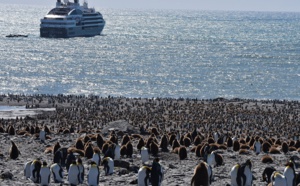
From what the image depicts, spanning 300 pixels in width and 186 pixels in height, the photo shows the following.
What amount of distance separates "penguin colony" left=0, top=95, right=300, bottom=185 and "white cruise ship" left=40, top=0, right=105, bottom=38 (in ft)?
237

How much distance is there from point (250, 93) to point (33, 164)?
4837 cm

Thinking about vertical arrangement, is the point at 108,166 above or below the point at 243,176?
below

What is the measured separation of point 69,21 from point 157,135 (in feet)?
311

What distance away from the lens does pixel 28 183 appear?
1741 cm

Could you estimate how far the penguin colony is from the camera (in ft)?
58.4

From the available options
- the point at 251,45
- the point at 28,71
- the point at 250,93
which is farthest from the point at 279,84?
the point at 251,45

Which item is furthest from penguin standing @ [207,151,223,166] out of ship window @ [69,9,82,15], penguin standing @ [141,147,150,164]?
ship window @ [69,9,82,15]

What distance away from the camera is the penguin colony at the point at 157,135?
58.4 ft

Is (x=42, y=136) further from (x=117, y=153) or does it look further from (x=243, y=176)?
(x=243, y=176)

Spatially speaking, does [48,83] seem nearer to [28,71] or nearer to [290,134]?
[28,71]

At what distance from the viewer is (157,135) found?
1208 inches


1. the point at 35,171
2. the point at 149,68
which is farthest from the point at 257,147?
the point at 149,68

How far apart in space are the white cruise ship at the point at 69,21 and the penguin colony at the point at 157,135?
72.2 meters

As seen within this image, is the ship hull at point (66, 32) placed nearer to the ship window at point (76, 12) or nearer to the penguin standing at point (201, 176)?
the ship window at point (76, 12)
